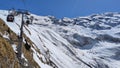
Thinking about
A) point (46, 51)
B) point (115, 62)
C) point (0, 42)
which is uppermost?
point (0, 42)

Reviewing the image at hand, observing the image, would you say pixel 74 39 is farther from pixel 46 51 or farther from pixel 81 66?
pixel 46 51

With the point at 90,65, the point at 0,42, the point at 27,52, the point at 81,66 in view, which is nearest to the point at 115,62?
the point at 90,65

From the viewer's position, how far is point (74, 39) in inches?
6024

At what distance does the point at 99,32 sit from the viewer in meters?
184

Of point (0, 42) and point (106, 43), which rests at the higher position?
point (0, 42)

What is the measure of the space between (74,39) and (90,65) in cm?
5048

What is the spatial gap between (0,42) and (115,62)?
87.1 m

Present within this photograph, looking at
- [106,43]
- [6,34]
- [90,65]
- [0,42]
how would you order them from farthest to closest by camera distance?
[106,43] < [90,65] < [6,34] < [0,42]

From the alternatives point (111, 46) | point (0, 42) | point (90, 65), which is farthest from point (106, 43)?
point (0, 42)

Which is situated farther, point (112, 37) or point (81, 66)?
point (112, 37)

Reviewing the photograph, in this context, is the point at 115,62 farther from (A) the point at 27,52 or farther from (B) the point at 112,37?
(A) the point at 27,52

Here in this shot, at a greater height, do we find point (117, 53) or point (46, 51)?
point (46, 51)

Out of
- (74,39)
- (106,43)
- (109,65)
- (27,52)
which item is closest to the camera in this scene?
(27,52)

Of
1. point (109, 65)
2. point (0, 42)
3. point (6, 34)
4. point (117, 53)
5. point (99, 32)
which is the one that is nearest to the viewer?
point (0, 42)
